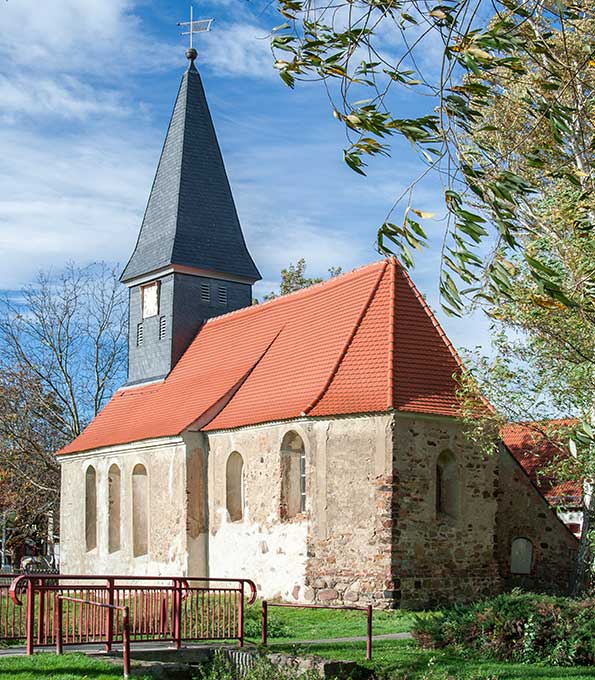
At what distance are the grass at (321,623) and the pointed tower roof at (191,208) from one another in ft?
46.4

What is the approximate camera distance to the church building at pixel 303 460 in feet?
71.6

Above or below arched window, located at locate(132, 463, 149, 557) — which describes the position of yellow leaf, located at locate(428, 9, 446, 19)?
above

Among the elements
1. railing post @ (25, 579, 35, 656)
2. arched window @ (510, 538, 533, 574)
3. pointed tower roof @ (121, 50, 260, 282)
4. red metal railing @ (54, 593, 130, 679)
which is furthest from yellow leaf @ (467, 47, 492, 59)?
pointed tower roof @ (121, 50, 260, 282)

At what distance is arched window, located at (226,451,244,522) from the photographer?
25.7 metres

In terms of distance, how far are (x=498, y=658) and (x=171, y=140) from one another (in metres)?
24.0

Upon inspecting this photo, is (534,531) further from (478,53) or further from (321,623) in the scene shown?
(478,53)

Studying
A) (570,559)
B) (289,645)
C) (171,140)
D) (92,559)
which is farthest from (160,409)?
(289,645)

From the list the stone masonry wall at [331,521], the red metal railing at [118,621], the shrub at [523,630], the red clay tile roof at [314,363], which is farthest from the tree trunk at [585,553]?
the red metal railing at [118,621]

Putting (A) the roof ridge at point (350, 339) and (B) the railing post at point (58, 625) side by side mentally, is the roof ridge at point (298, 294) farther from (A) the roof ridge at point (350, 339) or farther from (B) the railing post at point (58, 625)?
(B) the railing post at point (58, 625)

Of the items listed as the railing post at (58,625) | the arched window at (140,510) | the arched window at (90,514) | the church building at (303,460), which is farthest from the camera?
the arched window at (90,514)

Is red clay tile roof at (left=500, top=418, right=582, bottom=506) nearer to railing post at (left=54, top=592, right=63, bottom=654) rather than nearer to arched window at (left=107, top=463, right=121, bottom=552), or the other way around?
arched window at (left=107, top=463, right=121, bottom=552)

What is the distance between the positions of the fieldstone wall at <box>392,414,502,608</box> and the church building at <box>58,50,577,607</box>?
1.4 inches

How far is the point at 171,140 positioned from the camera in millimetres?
34688

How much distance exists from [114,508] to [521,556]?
12.8 metres
